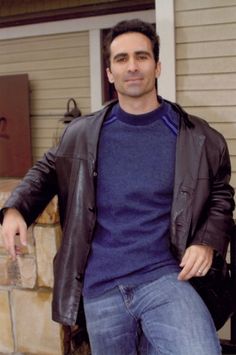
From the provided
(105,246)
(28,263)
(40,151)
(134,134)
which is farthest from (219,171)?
(40,151)

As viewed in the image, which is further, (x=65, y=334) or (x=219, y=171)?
(x=65, y=334)

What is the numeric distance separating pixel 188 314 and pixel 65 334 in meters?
0.77

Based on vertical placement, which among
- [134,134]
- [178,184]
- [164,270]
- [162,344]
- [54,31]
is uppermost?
[54,31]

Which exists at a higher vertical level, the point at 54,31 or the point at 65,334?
the point at 54,31

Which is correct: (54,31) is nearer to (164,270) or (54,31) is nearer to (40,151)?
(40,151)

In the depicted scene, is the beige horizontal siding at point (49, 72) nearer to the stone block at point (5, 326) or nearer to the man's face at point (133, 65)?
the stone block at point (5, 326)

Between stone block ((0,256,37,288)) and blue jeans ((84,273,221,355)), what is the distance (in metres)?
0.43

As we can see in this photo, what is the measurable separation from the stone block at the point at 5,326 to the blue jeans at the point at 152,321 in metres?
0.57

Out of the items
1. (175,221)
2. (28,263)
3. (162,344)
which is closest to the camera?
(162,344)

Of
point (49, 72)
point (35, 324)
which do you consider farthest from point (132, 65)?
point (49, 72)

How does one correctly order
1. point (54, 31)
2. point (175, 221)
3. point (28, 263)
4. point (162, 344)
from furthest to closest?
point (54, 31)
point (28, 263)
point (175, 221)
point (162, 344)

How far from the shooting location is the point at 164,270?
1.56 meters

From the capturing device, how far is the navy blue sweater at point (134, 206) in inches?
61.1

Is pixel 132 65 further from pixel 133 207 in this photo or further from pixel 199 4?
pixel 199 4
